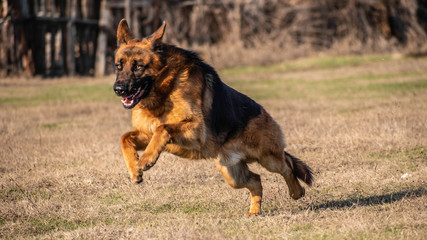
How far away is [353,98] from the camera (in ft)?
54.6

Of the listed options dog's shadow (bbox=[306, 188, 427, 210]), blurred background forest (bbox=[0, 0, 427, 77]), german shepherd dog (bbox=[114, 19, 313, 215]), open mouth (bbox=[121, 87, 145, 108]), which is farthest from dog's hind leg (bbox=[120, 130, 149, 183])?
blurred background forest (bbox=[0, 0, 427, 77])

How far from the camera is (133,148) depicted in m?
5.71

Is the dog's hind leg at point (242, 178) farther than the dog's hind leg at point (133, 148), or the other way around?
the dog's hind leg at point (242, 178)

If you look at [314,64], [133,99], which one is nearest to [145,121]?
[133,99]

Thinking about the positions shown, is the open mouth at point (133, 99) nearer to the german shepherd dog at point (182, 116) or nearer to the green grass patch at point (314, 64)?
the german shepherd dog at point (182, 116)

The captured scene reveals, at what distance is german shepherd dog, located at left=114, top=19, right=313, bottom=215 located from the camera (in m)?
5.58

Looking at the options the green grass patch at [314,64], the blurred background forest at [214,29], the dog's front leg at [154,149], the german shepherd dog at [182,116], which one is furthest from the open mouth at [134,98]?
the green grass patch at [314,64]

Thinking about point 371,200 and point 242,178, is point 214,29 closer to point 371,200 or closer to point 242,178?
point 242,178

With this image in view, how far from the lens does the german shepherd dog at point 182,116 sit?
5582 millimetres

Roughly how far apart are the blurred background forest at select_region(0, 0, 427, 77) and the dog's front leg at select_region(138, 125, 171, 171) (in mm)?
17269

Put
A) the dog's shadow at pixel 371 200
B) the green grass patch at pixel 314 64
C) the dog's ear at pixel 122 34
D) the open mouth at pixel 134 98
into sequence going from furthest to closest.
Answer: the green grass patch at pixel 314 64 < the dog's shadow at pixel 371 200 < the dog's ear at pixel 122 34 < the open mouth at pixel 134 98

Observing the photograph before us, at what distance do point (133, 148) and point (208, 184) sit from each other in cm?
199

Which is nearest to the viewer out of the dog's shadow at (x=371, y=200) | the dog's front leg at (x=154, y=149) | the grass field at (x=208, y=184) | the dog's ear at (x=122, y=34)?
the dog's front leg at (x=154, y=149)

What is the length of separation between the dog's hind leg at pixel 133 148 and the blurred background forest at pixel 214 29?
16.7m
